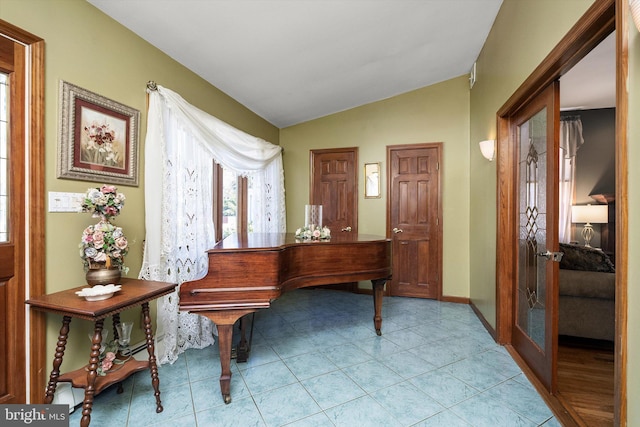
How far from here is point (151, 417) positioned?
168 cm

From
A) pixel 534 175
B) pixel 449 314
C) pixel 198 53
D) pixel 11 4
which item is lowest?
pixel 449 314

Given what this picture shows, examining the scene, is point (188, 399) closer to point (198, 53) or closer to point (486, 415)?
point (486, 415)

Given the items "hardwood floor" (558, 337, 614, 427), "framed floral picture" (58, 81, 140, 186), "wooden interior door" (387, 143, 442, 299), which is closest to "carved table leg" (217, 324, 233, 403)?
"framed floral picture" (58, 81, 140, 186)

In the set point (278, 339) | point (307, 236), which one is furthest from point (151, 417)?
point (307, 236)

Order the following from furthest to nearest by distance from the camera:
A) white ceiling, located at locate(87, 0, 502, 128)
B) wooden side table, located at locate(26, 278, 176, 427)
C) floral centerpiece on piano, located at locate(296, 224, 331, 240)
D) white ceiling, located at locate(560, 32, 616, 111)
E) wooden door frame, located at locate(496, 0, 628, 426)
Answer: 1. white ceiling, located at locate(560, 32, 616, 111)
2. floral centerpiece on piano, located at locate(296, 224, 331, 240)
3. white ceiling, located at locate(87, 0, 502, 128)
4. wooden side table, located at locate(26, 278, 176, 427)
5. wooden door frame, located at locate(496, 0, 628, 426)

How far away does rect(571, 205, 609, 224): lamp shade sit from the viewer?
4.18 metres

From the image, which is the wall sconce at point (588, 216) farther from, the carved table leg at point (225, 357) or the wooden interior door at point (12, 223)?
the wooden interior door at point (12, 223)

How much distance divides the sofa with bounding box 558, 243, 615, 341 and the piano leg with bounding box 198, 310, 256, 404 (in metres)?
2.61

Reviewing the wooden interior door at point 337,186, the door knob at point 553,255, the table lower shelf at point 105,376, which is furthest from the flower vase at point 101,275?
the wooden interior door at point 337,186

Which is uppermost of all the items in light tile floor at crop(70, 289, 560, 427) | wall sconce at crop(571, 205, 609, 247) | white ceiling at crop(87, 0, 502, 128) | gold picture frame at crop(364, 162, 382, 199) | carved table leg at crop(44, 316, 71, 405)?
white ceiling at crop(87, 0, 502, 128)

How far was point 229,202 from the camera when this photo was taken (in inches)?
141

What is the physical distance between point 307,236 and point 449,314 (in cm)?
204

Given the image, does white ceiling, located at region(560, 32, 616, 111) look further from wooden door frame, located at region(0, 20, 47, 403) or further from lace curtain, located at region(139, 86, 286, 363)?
wooden door frame, located at region(0, 20, 47, 403)

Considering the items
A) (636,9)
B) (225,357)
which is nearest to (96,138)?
(225,357)
